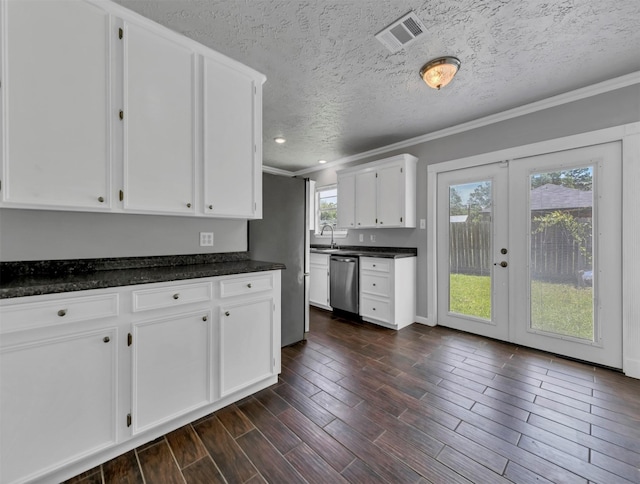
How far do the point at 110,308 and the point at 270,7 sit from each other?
6.37 ft

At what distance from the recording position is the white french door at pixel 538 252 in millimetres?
2486

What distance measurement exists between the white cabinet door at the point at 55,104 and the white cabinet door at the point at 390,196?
3150 millimetres

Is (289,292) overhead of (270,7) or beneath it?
beneath

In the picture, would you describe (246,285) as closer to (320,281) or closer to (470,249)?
(320,281)

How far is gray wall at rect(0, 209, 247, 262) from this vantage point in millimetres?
1564

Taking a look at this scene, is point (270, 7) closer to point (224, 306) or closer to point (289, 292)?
point (224, 306)

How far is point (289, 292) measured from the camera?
120 inches

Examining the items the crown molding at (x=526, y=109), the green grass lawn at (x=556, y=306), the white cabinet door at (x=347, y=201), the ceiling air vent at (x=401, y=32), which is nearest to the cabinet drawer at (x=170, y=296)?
the ceiling air vent at (x=401, y=32)

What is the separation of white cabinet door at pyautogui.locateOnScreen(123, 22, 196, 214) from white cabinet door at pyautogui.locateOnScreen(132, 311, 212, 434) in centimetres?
75

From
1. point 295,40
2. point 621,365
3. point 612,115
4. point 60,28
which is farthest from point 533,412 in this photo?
point 60,28

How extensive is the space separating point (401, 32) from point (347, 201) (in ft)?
8.68

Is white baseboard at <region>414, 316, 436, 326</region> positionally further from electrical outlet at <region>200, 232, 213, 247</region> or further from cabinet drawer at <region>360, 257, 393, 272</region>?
electrical outlet at <region>200, 232, 213, 247</region>

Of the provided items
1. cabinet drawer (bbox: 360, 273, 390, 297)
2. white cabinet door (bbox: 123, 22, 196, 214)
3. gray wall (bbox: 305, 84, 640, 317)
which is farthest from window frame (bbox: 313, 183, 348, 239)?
white cabinet door (bbox: 123, 22, 196, 214)

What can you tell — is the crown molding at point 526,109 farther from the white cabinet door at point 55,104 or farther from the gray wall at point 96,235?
the white cabinet door at point 55,104
